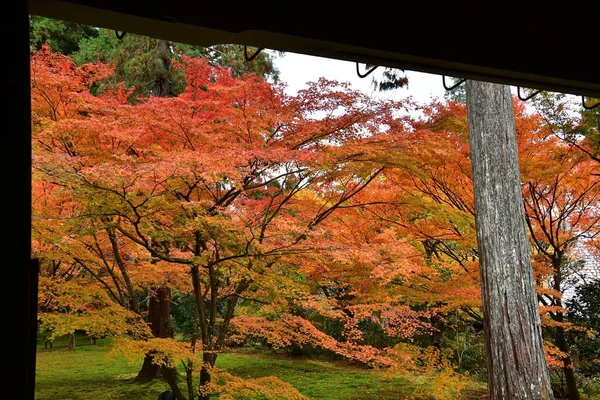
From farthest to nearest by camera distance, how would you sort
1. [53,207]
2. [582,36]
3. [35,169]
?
[53,207] → [35,169] → [582,36]

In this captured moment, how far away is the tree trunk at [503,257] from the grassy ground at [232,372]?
2.34 metres

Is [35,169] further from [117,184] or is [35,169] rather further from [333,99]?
[333,99]

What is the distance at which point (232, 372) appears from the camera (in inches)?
412

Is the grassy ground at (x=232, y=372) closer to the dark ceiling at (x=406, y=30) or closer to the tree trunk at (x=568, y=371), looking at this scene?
the tree trunk at (x=568, y=371)

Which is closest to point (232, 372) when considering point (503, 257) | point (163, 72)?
point (163, 72)

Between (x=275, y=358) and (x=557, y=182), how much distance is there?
824cm

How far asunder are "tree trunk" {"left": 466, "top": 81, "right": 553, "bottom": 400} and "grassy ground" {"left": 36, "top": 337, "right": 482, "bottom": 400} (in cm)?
234

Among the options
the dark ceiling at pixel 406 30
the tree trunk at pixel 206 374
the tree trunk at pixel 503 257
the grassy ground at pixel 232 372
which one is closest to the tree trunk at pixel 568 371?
the grassy ground at pixel 232 372

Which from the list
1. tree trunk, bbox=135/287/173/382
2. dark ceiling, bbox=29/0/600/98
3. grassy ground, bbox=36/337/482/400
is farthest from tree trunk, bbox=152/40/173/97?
dark ceiling, bbox=29/0/600/98

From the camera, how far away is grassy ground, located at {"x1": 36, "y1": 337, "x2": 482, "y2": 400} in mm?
8117

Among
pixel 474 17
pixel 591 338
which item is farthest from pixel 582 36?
pixel 591 338

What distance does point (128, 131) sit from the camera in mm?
4395

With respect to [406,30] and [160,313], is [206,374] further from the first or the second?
[406,30]

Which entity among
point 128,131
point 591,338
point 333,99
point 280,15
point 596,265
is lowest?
point 591,338
